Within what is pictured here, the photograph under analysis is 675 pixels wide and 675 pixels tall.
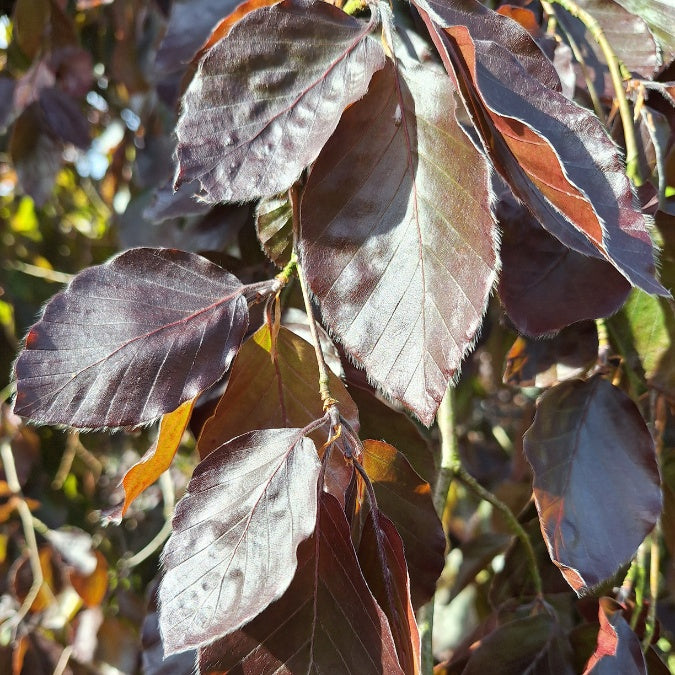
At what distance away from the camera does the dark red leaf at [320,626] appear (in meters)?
0.39

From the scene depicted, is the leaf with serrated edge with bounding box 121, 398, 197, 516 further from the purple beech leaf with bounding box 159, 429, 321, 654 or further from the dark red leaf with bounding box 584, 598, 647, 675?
the dark red leaf with bounding box 584, 598, 647, 675

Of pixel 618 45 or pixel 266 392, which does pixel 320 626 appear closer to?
pixel 266 392

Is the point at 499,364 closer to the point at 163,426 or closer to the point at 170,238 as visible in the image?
the point at 170,238

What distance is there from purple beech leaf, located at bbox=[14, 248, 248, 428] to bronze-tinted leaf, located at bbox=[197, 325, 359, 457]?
0.05 m

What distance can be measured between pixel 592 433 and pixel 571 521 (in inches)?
3.5

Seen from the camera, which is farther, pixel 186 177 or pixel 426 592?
pixel 426 592

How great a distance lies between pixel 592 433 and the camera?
56cm

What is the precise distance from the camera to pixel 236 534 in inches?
15.1

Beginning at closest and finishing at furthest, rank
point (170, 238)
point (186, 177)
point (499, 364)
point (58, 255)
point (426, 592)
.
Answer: point (186, 177), point (426, 592), point (170, 238), point (499, 364), point (58, 255)

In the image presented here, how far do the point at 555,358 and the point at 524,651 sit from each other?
0.24 meters

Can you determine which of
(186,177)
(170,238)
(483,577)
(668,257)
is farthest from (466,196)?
(483,577)

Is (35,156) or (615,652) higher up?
(615,652)

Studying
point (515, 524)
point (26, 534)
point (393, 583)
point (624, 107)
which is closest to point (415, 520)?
point (393, 583)

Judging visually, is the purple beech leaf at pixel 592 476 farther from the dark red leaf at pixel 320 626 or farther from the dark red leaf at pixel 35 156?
the dark red leaf at pixel 35 156
